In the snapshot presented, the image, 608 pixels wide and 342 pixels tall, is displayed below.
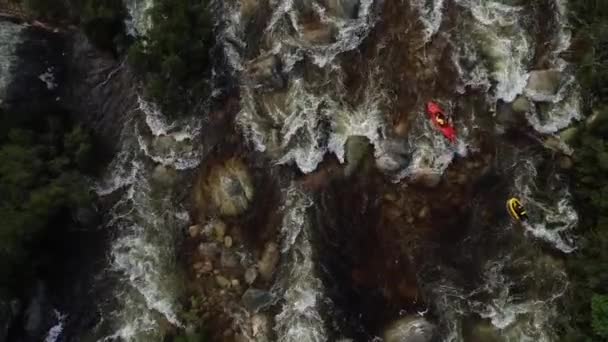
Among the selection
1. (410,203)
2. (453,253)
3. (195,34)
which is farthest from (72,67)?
(453,253)

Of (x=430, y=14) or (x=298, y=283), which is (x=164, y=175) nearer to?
(x=298, y=283)

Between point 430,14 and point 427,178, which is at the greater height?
point 430,14

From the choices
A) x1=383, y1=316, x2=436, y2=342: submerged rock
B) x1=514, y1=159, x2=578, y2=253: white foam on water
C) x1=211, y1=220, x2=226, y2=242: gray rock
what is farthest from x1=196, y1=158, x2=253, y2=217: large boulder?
x1=514, y1=159, x2=578, y2=253: white foam on water

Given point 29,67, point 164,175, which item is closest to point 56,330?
point 164,175

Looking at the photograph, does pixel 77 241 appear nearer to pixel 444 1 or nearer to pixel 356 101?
pixel 356 101

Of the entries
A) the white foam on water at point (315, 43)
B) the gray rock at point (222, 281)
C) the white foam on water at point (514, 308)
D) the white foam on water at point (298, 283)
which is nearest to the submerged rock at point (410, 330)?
the white foam on water at point (514, 308)
